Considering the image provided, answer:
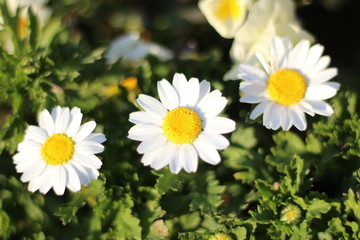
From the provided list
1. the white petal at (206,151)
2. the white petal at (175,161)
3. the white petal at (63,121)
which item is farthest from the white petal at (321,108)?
the white petal at (63,121)

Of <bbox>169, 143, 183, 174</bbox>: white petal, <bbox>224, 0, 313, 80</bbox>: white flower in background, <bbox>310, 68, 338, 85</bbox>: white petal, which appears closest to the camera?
<bbox>169, 143, 183, 174</bbox>: white petal

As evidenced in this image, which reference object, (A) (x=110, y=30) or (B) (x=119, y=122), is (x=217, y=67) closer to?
(B) (x=119, y=122)

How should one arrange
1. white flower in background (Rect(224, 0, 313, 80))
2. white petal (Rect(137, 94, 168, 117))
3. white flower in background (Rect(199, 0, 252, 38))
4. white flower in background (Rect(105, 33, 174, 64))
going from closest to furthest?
1. white petal (Rect(137, 94, 168, 117))
2. white flower in background (Rect(224, 0, 313, 80))
3. white flower in background (Rect(199, 0, 252, 38))
4. white flower in background (Rect(105, 33, 174, 64))

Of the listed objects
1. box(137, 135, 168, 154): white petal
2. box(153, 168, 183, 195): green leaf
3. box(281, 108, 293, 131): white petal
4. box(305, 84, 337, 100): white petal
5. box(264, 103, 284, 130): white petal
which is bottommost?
box(153, 168, 183, 195): green leaf

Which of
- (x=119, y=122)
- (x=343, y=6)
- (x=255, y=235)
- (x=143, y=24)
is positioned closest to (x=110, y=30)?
(x=143, y=24)

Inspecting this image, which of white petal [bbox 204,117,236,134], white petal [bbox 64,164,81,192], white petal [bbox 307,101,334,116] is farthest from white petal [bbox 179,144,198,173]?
white petal [bbox 307,101,334,116]

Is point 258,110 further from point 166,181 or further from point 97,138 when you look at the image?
point 97,138

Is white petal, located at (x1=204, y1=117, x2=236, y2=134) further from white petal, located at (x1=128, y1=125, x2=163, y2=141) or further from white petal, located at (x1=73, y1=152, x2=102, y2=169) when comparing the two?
white petal, located at (x1=73, y1=152, x2=102, y2=169)

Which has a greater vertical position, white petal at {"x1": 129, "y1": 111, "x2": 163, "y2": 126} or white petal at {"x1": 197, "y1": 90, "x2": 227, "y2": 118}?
white petal at {"x1": 197, "y1": 90, "x2": 227, "y2": 118}
